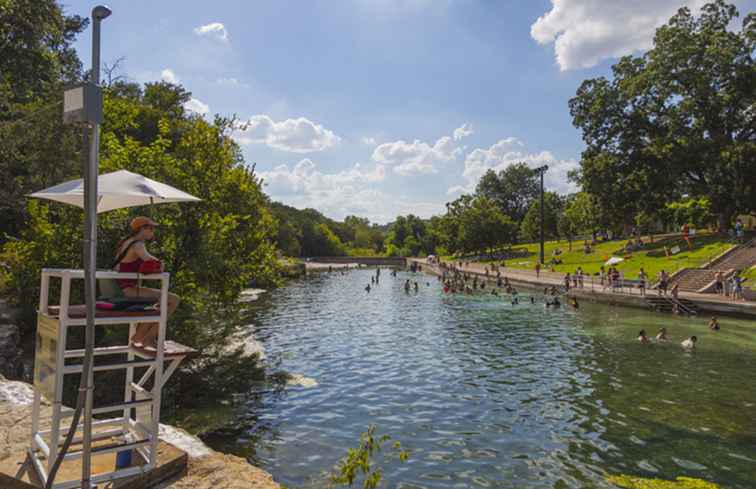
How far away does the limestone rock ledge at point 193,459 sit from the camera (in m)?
4.96

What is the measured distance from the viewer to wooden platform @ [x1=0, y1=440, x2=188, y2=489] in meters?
4.46

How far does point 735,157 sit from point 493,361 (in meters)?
44.6

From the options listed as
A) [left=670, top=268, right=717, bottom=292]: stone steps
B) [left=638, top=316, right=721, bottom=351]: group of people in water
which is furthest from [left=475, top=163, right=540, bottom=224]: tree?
[left=638, top=316, right=721, bottom=351]: group of people in water

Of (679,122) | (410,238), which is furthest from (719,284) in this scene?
(410,238)

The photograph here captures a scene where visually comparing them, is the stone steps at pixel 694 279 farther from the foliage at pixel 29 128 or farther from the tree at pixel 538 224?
the tree at pixel 538 224

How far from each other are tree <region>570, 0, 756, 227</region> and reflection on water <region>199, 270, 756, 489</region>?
3108 cm

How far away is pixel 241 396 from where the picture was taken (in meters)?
14.3

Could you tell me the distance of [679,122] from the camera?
5191 centimetres

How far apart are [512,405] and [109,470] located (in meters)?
11.6

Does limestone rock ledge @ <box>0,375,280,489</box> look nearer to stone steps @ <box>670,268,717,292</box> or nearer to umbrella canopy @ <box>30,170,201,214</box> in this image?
umbrella canopy @ <box>30,170,201,214</box>

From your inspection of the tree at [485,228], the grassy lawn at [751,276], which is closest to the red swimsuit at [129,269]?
the grassy lawn at [751,276]

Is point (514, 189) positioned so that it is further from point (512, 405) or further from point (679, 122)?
point (512, 405)

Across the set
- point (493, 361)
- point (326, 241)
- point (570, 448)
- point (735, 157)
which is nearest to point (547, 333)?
point (493, 361)

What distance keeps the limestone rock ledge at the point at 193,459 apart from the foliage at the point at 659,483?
7.14 m
